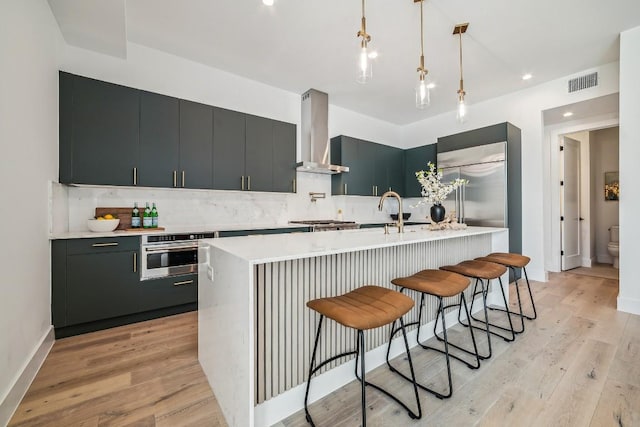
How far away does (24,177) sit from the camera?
179 centimetres

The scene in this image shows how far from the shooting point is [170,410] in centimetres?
149

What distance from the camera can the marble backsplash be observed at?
2740mm

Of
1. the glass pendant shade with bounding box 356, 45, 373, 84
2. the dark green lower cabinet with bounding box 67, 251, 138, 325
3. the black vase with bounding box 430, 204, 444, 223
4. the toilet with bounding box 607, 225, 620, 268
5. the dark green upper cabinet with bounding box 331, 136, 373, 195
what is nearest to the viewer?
the glass pendant shade with bounding box 356, 45, 373, 84

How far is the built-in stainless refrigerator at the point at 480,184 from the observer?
387 centimetres

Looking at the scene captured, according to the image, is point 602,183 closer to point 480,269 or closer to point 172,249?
point 480,269

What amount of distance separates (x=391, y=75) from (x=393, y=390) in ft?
11.8

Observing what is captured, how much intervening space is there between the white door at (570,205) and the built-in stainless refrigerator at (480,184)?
68.5 inches

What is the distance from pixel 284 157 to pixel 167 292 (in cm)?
221

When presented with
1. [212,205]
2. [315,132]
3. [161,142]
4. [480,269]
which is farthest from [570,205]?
[161,142]

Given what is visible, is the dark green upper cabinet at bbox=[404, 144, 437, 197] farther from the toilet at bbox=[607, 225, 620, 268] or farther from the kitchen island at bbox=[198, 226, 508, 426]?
the kitchen island at bbox=[198, 226, 508, 426]

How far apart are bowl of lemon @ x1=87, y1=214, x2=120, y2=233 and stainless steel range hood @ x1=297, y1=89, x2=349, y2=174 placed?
90.2 inches

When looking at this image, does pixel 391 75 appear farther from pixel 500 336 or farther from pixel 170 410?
pixel 170 410

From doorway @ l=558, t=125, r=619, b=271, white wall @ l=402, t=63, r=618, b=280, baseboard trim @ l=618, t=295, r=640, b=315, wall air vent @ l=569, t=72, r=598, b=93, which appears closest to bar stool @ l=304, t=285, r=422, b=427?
baseboard trim @ l=618, t=295, r=640, b=315

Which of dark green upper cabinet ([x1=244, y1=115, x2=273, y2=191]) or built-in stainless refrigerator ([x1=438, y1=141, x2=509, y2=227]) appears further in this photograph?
built-in stainless refrigerator ([x1=438, y1=141, x2=509, y2=227])
